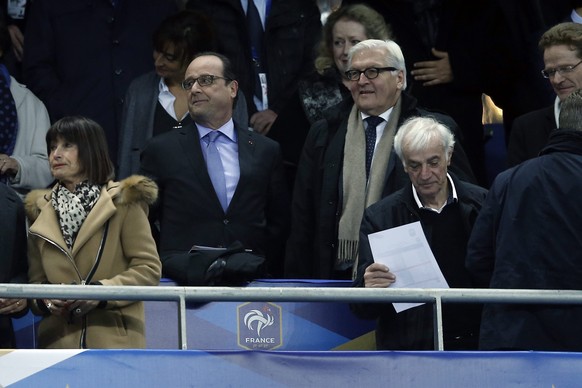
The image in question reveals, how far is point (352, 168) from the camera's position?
9531 millimetres

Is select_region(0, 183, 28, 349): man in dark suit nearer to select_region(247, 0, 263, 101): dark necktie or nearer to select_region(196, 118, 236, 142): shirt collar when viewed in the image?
select_region(196, 118, 236, 142): shirt collar

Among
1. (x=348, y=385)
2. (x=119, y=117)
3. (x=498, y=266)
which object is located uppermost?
(x=119, y=117)

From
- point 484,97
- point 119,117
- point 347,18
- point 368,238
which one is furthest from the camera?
point 484,97

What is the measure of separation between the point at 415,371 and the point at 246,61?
4337mm

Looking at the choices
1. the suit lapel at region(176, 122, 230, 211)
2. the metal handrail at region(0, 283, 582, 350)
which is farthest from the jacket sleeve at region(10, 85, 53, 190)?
the metal handrail at region(0, 283, 582, 350)

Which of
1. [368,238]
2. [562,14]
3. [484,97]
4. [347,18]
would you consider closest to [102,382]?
[368,238]

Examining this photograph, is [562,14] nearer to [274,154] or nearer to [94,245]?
[274,154]

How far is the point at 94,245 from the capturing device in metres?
8.32

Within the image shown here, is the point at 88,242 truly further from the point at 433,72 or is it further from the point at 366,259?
the point at 433,72

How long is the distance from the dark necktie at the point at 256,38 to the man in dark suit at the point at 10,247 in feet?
11.1

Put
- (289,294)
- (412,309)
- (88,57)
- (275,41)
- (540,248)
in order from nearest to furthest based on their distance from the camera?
1. (289,294)
2. (540,248)
3. (412,309)
4. (88,57)
5. (275,41)

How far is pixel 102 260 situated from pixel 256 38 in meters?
3.79

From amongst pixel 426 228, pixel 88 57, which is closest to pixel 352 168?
pixel 426 228

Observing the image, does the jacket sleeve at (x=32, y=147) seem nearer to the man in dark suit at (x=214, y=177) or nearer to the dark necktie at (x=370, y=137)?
the man in dark suit at (x=214, y=177)
